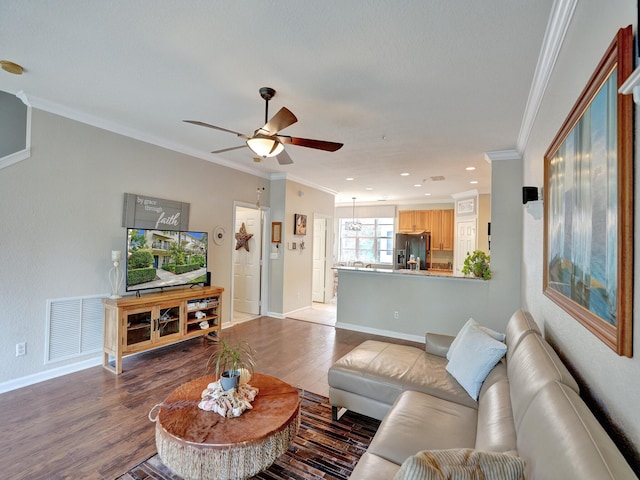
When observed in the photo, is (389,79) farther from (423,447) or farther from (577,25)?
(423,447)

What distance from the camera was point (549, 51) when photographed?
1985mm

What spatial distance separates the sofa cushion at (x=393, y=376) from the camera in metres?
2.11

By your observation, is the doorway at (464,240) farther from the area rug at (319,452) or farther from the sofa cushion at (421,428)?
the sofa cushion at (421,428)

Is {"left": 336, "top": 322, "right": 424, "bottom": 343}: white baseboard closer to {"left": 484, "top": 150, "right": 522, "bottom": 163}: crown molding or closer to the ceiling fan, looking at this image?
{"left": 484, "top": 150, "right": 522, "bottom": 163}: crown molding

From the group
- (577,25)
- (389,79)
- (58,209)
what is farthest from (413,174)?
(58,209)

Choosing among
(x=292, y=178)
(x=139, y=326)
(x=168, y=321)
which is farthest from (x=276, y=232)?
(x=139, y=326)

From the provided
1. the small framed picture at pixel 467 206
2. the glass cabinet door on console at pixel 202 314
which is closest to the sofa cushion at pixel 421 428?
the glass cabinet door on console at pixel 202 314

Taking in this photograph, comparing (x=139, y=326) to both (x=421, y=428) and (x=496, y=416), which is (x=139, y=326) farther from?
(x=496, y=416)

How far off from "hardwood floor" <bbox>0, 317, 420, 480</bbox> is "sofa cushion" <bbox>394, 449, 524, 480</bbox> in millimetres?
2003

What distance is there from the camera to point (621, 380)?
985 mm

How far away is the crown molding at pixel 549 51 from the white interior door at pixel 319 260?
5074 mm

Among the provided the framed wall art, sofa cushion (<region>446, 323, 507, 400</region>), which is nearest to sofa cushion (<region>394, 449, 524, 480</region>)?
sofa cushion (<region>446, 323, 507, 400</region>)

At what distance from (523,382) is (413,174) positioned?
4.81 m

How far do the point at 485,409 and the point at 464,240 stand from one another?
668 cm
